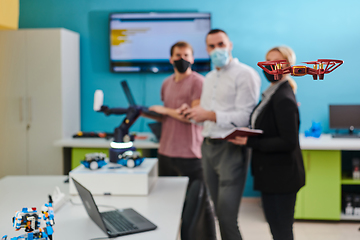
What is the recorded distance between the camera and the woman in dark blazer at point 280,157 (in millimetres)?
1838

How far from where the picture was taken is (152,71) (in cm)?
403

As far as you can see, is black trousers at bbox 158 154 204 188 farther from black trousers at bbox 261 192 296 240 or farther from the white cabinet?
the white cabinet

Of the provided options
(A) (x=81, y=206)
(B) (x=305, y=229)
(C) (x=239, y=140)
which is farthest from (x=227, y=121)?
(B) (x=305, y=229)

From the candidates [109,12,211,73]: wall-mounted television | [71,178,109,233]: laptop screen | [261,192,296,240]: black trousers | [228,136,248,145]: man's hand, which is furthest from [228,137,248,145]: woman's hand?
[109,12,211,73]: wall-mounted television

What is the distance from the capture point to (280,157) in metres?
1.91

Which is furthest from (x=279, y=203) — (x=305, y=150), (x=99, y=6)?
(x=99, y=6)

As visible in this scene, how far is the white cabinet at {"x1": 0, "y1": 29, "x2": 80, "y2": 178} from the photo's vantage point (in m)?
3.71

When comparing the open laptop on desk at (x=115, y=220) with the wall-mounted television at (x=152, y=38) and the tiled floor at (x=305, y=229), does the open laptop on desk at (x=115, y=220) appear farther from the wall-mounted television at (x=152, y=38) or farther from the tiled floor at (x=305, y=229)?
the wall-mounted television at (x=152, y=38)

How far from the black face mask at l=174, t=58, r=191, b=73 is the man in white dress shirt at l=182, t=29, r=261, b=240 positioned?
348mm

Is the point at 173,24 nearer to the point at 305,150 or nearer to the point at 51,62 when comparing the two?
the point at 51,62

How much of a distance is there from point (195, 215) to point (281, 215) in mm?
670

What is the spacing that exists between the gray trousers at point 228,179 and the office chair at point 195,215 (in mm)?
628

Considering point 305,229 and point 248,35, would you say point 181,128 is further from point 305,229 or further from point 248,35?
point 248,35

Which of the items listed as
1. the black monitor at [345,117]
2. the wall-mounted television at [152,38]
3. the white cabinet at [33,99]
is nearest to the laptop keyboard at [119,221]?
the white cabinet at [33,99]
